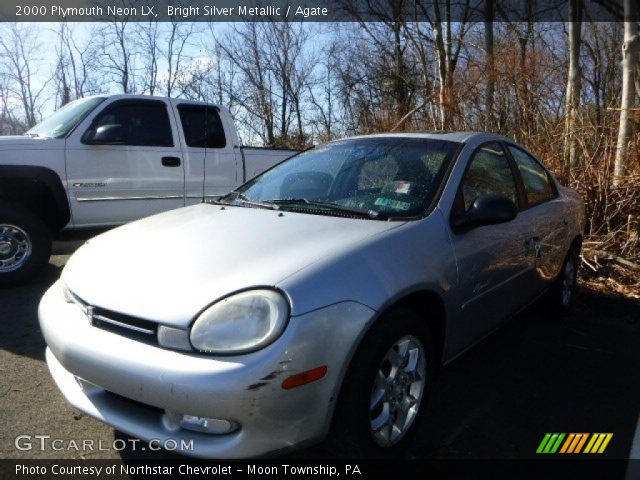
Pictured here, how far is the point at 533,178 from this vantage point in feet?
12.7

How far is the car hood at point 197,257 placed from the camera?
2.00m

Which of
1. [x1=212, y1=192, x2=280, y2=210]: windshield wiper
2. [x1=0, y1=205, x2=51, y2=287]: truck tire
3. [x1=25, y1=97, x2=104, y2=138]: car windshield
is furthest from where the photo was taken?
[x1=25, y1=97, x2=104, y2=138]: car windshield

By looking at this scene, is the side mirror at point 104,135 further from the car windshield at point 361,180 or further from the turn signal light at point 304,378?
the turn signal light at point 304,378

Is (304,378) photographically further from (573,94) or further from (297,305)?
(573,94)

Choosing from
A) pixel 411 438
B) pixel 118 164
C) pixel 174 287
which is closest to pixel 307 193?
pixel 174 287

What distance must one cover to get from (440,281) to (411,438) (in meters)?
0.76

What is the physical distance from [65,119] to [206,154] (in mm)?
1560

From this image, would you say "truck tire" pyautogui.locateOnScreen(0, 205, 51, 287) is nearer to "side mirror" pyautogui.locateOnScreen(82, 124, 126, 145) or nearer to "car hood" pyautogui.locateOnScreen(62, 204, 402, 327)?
"side mirror" pyautogui.locateOnScreen(82, 124, 126, 145)

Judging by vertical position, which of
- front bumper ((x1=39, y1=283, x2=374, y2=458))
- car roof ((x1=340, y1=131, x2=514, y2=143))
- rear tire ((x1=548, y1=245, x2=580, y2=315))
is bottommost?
rear tire ((x1=548, y1=245, x2=580, y2=315))

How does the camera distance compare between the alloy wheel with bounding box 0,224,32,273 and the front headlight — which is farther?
the alloy wheel with bounding box 0,224,32,273

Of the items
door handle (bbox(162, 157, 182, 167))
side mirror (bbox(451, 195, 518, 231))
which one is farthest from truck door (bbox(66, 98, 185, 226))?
side mirror (bbox(451, 195, 518, 231))

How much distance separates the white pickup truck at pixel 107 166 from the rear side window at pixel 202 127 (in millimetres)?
12

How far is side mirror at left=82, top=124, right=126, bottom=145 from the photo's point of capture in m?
5.23

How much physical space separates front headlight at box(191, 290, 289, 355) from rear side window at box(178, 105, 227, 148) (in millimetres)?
4590
